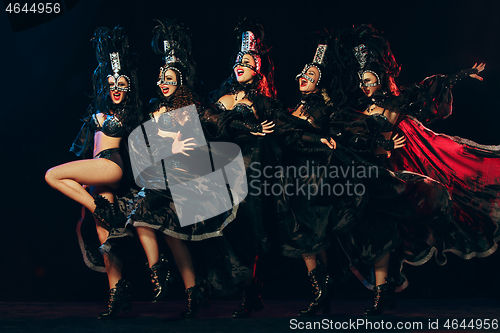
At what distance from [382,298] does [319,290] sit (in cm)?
48

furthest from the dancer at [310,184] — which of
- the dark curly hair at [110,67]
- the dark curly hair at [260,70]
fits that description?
the dark curly hair at [110,67]

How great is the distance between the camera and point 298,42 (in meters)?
4.77

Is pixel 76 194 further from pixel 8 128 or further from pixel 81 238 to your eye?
pixel 8 128

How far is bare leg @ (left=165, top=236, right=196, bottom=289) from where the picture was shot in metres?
3.76

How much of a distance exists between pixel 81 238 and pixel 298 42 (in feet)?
8.79

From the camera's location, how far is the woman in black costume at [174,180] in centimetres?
365

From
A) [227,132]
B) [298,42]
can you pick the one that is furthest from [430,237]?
[298,42]

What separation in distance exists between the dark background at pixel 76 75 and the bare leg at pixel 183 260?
3.37 ft

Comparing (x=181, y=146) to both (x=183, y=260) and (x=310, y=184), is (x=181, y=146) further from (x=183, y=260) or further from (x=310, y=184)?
(x=310, y=184)

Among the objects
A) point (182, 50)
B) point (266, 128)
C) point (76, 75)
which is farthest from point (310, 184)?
point (76, 75)

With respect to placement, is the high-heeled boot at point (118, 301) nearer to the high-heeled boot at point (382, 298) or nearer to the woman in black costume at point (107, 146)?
the woman in black costume at point (107, 146)

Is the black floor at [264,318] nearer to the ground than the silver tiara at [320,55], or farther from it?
nearer to the ground

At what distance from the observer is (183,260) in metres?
3.77

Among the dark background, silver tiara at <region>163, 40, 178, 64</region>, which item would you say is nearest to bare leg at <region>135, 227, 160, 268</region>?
the dark background
